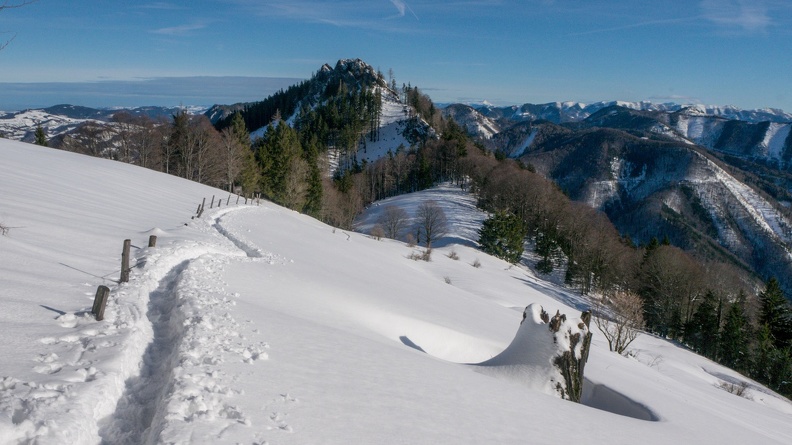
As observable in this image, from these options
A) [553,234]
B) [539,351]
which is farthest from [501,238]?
[539,351]

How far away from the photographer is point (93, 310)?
25.1ft

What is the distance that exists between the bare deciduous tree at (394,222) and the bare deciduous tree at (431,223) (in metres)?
2.43

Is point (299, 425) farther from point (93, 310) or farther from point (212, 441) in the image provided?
point (93, 310)

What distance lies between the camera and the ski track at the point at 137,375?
15.3ft

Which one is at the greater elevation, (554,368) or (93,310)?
(93,310)

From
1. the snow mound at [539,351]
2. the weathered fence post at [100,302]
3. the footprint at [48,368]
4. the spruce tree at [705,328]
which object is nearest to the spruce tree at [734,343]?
the spruce tree at [705,328]

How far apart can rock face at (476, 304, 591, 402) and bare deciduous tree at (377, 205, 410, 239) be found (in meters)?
50.6

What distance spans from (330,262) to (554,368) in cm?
1306

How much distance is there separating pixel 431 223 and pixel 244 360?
Answer: 55105mm

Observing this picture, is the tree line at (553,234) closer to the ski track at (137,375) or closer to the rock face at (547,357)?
the rock face at (547,357)

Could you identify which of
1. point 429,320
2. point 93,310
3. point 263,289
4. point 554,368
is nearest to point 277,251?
point 263,289

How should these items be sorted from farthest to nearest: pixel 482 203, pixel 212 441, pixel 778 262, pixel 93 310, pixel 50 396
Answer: pixel 778 262, pixel 482 203, pixel 93 310, pixel 50 396, pixel 212 441

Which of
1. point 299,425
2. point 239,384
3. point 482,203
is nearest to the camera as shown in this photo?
point 299,425

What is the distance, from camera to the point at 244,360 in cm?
685
